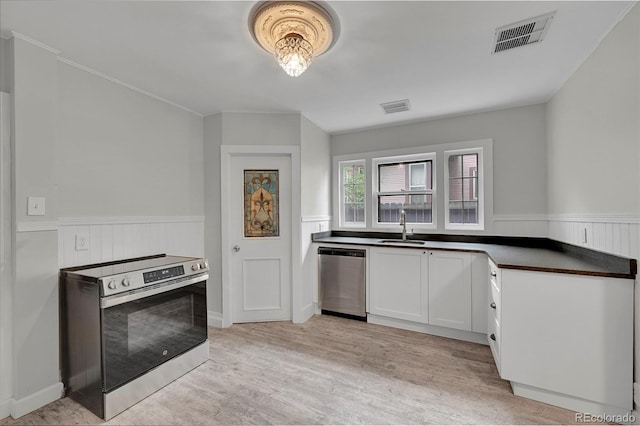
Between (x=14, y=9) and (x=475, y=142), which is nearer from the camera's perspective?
(x=14, y=9)

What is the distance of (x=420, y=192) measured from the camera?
379cm

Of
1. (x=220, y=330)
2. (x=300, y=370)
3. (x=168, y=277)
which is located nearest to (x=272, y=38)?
(x=168, y=277)

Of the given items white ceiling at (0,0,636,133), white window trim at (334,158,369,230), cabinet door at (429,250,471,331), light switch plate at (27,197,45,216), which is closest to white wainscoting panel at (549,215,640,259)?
cabinet door at (429,250,471,331)

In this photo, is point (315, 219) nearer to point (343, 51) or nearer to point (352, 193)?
point (352, 193)

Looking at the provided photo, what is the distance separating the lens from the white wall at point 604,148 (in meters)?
1.68

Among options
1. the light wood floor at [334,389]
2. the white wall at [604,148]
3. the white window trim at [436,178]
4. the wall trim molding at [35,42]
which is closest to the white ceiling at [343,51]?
the wall trim molding at [35,42]

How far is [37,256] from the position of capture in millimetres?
1966

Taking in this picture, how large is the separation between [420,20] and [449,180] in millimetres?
2261

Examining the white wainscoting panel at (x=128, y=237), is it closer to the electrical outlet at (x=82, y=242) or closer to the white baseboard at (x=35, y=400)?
the electrical outlet at (x=82, y=242)

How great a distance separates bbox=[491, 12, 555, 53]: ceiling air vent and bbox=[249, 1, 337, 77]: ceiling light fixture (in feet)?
3.66

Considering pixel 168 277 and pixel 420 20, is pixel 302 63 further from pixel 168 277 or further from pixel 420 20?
pixel 168 277

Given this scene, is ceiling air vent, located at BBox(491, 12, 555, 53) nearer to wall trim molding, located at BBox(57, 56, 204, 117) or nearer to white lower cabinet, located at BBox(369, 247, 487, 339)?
white lower cabinet, located at BBox(369, 247, 487, 339)

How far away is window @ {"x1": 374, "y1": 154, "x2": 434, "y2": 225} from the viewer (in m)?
3.78

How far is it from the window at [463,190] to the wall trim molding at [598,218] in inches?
30.9
